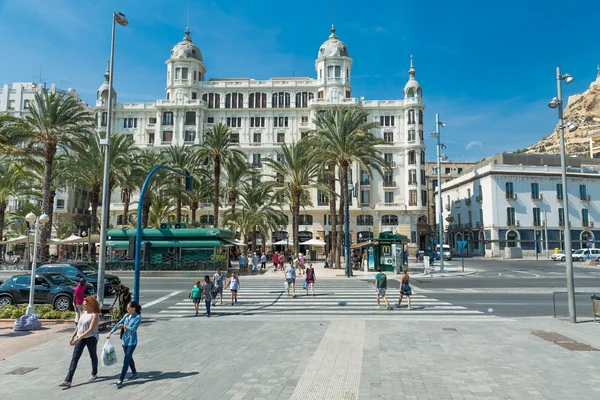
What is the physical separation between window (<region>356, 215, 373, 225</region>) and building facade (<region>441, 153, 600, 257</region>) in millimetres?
10559

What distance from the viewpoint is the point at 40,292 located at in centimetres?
1677

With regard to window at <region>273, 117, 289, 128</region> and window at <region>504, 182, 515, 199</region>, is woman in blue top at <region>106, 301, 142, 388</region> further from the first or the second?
window at <region>504, 182, 515, 199</region>

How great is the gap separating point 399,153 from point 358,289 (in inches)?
1675

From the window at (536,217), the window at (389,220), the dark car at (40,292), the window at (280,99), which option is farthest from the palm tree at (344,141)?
the window at (536,217)

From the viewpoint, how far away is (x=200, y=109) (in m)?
62.5

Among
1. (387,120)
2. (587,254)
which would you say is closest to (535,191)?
(587,254)

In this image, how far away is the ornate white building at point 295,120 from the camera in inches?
2398

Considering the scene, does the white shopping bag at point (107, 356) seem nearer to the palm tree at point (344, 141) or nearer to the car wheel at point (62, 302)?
the car wheel at point (62, 302)

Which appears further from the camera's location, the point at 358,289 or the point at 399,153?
the point at 399,153

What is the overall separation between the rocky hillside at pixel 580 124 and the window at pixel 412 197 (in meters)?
86.6

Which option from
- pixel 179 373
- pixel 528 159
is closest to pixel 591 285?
pixel 179 373

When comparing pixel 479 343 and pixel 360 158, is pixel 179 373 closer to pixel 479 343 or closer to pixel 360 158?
pixel 479 343

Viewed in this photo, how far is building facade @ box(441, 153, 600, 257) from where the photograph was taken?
196ft

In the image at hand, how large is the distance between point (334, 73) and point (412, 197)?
71.0 feet
